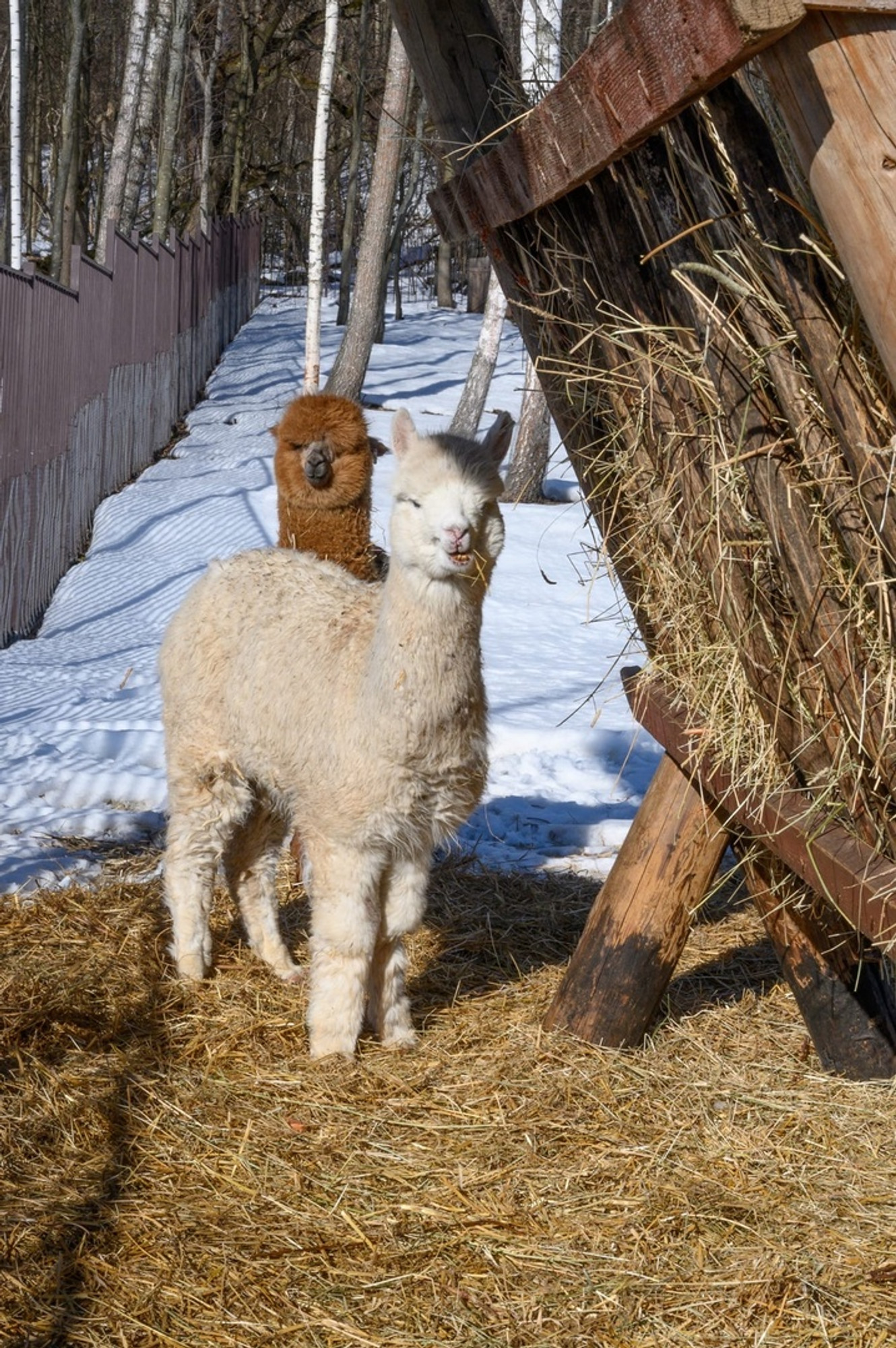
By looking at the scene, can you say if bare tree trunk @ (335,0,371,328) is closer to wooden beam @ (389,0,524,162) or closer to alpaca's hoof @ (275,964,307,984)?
wooden beam @ (389,0,524,162)

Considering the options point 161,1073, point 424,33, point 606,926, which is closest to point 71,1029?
point 161,1073

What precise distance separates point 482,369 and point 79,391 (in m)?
3.87

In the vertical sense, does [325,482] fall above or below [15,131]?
below

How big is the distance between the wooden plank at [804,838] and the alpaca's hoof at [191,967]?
1.88 metres

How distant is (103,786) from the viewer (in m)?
6.54

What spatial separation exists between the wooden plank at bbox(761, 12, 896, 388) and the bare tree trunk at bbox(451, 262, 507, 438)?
36.2 feet

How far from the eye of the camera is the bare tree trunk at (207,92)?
2720cm

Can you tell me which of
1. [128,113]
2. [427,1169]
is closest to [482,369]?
[128,113]

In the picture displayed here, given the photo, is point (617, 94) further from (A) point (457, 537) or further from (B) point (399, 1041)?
(B) point (399, 1041)

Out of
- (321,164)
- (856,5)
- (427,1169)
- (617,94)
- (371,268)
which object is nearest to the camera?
(856,5)

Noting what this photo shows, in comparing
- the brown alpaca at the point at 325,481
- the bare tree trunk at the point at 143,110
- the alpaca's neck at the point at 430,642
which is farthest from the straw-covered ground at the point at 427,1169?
the bare tree trunk at the point at 143,110

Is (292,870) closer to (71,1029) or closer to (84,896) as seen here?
(84,896)

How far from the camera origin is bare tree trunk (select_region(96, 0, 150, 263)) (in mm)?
19312

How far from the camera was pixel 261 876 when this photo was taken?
4.90 meters
